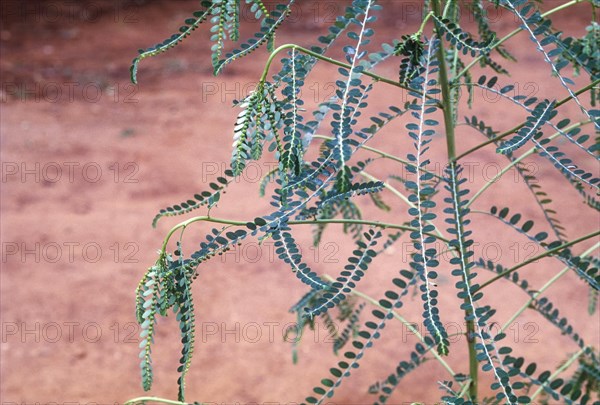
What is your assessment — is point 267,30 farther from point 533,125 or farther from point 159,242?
point 159,242

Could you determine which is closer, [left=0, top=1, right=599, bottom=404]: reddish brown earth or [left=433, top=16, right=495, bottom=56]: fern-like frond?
[left=433, top=16, right=495, bottom=56]: fern-like frond

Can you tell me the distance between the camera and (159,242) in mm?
3582

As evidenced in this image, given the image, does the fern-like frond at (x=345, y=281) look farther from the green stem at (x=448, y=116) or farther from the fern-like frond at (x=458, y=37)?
the fern-like frond at (x=458, y=37)

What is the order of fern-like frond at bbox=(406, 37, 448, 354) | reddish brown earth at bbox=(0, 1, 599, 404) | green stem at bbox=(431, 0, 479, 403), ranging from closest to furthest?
fern-like frond at bbox=(406, 37, 448, 354) → green stem at bbox=(431, 0, 479, 403) → reddish brown earth at bbox=(0, 1, 599, 404)

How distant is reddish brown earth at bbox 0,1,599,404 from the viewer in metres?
2.75

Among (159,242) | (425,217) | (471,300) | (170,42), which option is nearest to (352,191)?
(425,217)

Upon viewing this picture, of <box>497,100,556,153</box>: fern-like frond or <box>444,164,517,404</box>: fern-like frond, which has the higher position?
<box>497,100,556,153</box>: fern-like frond

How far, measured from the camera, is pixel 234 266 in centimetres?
338

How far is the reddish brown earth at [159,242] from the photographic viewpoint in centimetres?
275

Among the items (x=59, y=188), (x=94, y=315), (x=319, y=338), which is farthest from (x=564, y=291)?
(x=59, y=188)

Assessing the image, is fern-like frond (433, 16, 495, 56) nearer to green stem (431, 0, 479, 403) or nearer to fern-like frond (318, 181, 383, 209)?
green stem (431, 0, 479, 403)

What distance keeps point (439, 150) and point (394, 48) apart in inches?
139

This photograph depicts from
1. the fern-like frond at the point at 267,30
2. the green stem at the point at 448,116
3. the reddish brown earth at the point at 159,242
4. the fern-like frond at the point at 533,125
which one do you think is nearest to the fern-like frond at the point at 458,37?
the green stem at the point at 448,116

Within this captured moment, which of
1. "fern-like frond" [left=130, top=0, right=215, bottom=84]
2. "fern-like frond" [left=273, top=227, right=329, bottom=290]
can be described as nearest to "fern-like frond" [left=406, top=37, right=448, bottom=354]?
"fern-like frond" [left=273, top=227, right=329, bottom=290]
